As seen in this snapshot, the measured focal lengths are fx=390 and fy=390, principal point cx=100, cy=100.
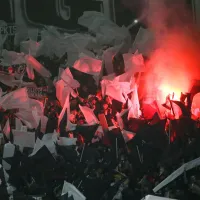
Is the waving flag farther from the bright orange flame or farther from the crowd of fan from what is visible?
the bright orange flame

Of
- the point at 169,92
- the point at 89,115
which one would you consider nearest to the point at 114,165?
the point at 89,115

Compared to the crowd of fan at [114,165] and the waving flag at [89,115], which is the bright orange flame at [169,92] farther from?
the waving flag at [89,115]

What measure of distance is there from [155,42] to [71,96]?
80cm

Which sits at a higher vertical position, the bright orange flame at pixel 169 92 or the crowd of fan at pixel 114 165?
the bright orange flame at pixel 169 92

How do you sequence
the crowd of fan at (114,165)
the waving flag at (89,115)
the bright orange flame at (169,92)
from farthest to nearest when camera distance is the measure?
the bright orange flame at (169,92) → the waving flag at (89,115) → the crowd of fan at (114,165)

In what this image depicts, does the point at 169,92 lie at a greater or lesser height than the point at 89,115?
greater

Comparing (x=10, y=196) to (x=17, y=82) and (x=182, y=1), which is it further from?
(x=182, y=1)

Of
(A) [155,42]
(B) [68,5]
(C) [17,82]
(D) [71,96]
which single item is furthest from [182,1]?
(C) [17,82]

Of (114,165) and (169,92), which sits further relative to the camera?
(169,92)

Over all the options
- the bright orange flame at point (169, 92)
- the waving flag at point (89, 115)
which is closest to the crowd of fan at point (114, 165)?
the waving flag at point (89, 115)

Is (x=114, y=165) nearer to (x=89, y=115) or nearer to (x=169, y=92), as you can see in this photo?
(x=89, y=115)

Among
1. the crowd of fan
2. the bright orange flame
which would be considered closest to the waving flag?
the crowd of fan

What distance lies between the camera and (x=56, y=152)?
2.56m

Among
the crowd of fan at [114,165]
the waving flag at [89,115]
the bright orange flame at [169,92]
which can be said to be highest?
the bright orange flame at [169,92]
